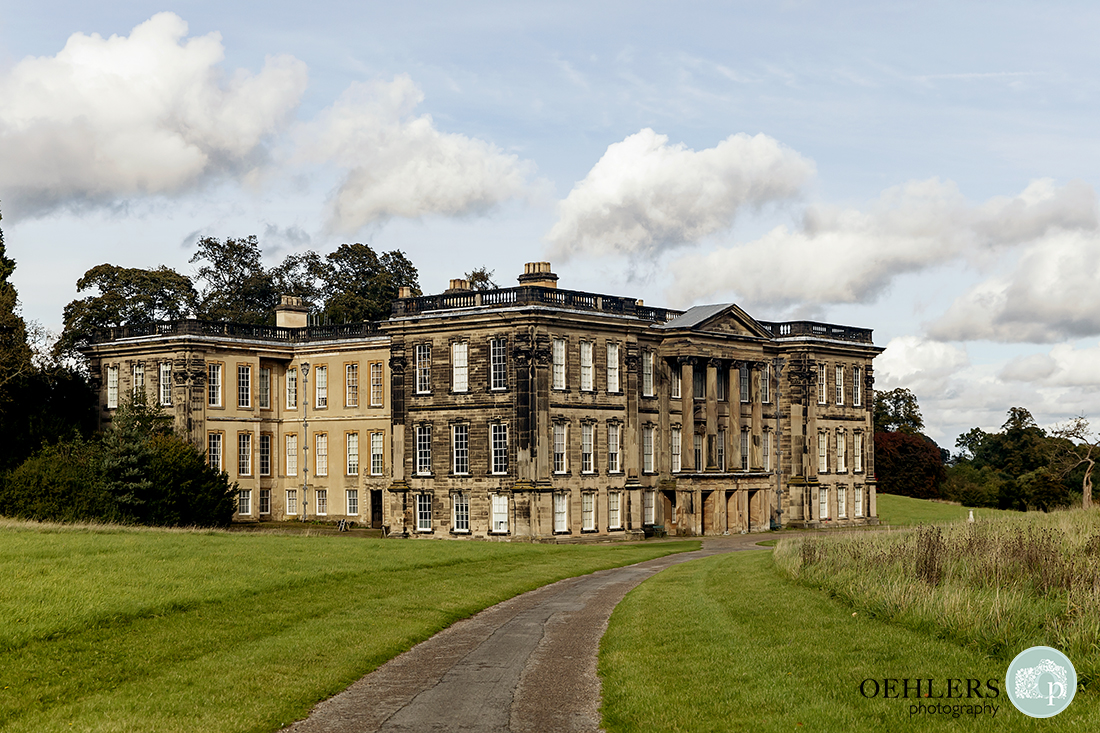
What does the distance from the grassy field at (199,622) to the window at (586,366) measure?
23.7 meters

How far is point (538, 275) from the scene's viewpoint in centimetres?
6384

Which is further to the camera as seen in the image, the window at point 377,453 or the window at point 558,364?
the window at point 377,453

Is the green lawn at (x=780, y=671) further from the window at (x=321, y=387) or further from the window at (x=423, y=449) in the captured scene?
the window at (x=321, y=387)

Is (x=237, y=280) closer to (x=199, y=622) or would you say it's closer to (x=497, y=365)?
(x=497, y=365)

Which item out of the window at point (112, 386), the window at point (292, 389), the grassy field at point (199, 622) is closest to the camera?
the grassy field at point (199, 622)

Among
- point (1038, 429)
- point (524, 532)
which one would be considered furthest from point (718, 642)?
point (1038, 429)

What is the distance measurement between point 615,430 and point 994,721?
4983 centimetres

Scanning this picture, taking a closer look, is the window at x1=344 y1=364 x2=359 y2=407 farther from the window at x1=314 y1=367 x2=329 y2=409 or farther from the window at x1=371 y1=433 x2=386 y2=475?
the window at x1=371 y1=433 x2=386 y2=475

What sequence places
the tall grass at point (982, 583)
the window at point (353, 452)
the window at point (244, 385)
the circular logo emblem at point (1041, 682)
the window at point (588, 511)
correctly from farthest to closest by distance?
the window at point (244, 385) < the window at point (353, 452) < the window at point (588, 511) < the tall grass at point (982, 583) < the circular logo emblem at point (1041, 682)

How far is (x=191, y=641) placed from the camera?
2145 cm

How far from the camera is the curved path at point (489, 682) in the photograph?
16.3 m

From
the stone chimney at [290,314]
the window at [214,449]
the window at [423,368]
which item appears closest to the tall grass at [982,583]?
the window at [423,368]

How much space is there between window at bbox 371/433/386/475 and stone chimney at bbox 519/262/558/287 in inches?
603

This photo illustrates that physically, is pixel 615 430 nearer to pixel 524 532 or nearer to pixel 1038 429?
pixel 524 532
